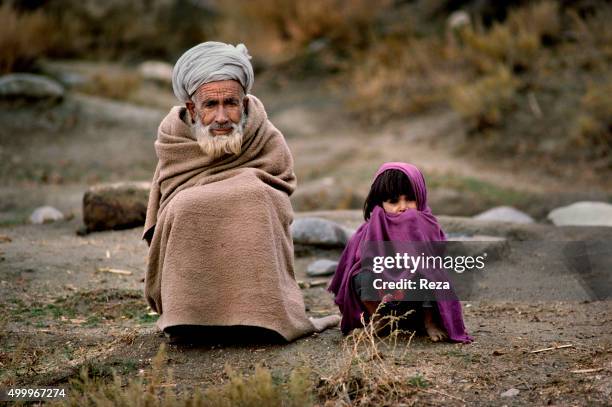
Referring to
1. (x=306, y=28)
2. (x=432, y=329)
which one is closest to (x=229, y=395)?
(x=432, y=329)

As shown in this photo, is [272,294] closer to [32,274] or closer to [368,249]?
[368,249]

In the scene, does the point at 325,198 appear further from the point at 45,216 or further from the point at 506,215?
the point at 45,216

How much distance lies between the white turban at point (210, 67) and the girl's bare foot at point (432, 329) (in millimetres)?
1490

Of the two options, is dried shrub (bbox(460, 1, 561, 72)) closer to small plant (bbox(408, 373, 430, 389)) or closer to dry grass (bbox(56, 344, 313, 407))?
small plant (bbox(408, 373, 430, 389))

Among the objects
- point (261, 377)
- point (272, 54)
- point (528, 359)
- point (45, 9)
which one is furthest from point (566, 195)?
point (45, 9)

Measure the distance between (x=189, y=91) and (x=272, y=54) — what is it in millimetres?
11138

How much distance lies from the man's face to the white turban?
33mm

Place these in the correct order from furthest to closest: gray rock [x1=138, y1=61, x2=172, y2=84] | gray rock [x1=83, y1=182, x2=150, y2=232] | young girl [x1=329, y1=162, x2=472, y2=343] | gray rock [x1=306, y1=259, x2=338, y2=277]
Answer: gray rock [x1=138, y1=61, x2=172, y2=84] < gray rock [x1=83, y1=182, x2=150, y2=232] < gray rock [x1=306, y1=259, x2=338, y2=277] < young girl [x1=329, y1=162, x2=472, y2=343]

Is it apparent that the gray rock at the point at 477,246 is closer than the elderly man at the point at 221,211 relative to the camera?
No

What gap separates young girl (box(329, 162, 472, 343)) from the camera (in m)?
4.36

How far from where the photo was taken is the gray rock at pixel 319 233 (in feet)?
23.3

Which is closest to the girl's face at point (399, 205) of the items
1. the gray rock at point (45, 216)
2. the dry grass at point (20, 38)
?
the gray rock at point (45, 216)

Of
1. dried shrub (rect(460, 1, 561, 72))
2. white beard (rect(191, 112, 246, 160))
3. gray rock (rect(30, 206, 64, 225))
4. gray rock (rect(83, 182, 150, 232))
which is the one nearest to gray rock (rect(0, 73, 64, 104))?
gray rock (rect(30, 206, 64, 225))

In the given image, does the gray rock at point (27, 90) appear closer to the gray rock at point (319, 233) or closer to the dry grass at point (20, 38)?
the dry grass at point (20, 38)
